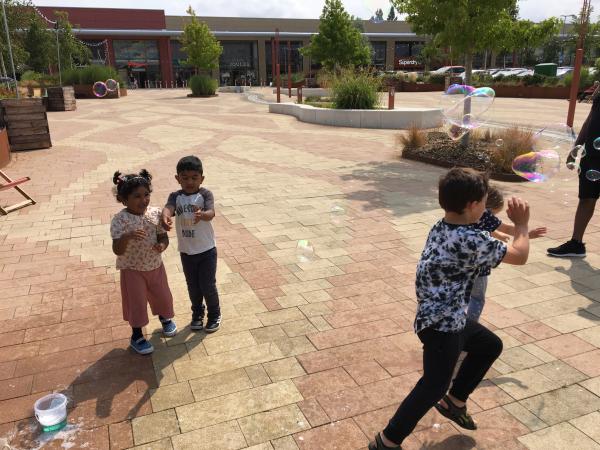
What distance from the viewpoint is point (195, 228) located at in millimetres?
3688

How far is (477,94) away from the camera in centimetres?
819

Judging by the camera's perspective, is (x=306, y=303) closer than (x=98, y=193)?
Yes

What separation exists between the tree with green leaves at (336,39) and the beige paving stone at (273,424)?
3517cm

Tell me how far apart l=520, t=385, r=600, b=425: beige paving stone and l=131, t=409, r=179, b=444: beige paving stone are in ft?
7.09

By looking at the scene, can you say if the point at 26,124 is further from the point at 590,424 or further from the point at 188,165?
the point at 590,424

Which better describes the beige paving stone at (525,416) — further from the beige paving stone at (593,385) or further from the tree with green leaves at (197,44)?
the tree with green leaves at (197,44)

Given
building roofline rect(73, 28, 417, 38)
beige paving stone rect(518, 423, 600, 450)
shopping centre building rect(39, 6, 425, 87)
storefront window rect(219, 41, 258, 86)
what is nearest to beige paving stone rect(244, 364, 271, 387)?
beige paving stone rect(518, 423, 600, 450)

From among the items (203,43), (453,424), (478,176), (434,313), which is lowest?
(453,424)

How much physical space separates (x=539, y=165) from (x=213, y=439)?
3937 millimetres

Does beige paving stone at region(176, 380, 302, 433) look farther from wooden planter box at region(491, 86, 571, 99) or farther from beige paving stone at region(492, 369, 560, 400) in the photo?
wooden planter box at region(491, 86, 571, 99)

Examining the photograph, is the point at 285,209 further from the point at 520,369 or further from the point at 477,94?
the point at 520,369

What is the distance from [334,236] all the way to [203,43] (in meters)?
38.5

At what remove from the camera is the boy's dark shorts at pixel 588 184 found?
17.0 ft

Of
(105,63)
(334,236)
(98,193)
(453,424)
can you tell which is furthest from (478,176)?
(105,63)
